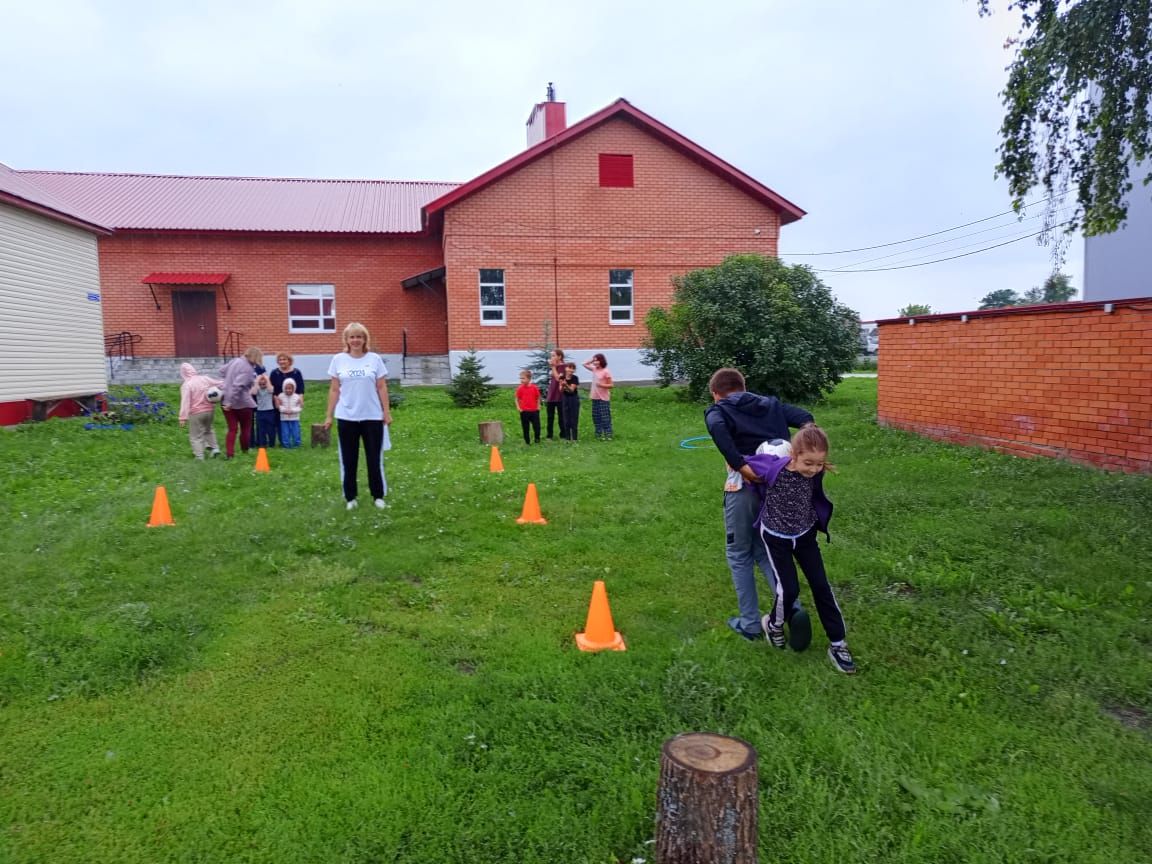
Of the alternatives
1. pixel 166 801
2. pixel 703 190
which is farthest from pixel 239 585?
pixel 703 190

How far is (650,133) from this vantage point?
890 inches

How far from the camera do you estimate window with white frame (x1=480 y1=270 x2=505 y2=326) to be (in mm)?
22406

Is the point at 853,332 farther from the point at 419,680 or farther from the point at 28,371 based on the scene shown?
the point at 28,371

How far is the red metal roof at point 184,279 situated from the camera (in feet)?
76.1

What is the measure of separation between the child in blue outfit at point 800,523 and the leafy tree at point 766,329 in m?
12.5

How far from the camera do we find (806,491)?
4262 millimetres

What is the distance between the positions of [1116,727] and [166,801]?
4.31 m

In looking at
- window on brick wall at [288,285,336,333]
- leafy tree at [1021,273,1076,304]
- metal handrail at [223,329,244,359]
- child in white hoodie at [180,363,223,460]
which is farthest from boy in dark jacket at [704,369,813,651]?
leafy tree at [1021,273,1076,304]

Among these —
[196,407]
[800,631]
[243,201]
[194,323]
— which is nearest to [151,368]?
[194,323]

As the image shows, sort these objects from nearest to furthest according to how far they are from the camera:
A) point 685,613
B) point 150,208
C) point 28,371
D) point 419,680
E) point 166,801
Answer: point 166,801 < point 419,680 < point 685,613 < point 28,371 < point 150,208

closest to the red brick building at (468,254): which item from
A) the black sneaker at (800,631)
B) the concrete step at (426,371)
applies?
the concrete step at (426,371)

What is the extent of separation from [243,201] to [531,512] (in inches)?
934

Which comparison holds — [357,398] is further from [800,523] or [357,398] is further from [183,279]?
[183,279]

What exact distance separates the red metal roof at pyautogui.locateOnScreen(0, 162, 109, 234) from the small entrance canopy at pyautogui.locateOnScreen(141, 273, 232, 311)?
18.0ft
